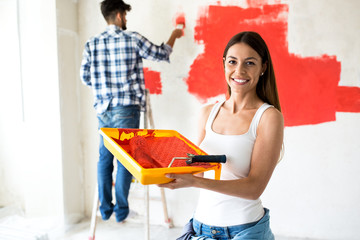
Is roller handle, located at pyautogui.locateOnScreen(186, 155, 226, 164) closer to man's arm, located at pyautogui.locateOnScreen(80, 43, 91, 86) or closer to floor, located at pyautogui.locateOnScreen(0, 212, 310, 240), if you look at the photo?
man's arm, located at pyautogui.locateOnScreen(80, 43, 91, 86)

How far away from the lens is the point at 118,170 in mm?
2045

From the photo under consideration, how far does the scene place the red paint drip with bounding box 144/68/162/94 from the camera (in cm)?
236

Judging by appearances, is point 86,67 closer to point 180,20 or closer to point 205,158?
point 180,20

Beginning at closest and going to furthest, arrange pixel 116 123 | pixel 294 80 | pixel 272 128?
1. pixel 272 128
2. pixel 116 123
3. pixel 294 80

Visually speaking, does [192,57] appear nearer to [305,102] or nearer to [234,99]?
[305,102]

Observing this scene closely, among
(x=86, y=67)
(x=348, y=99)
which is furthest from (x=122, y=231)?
(x=348, y=99)

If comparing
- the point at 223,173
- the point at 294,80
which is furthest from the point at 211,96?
the point at 223,173

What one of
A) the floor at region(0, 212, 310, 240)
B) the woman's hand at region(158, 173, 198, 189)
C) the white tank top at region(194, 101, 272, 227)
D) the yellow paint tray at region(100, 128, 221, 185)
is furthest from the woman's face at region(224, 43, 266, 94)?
the floor at region(0, 212, 310, 240)

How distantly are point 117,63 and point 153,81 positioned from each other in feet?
1.43

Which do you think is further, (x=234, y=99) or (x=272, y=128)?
(x=234, y=99)

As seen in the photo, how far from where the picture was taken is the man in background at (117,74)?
1983 millimetres

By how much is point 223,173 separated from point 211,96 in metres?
1.25

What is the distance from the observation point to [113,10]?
6.62 feet

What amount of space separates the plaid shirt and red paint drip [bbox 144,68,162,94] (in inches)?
11.6
